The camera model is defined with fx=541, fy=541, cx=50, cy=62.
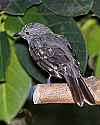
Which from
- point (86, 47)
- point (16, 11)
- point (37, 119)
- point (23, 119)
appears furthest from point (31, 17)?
point (37, 119)

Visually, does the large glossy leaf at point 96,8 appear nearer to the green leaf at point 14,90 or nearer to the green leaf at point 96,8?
the green leaf at point 96,8

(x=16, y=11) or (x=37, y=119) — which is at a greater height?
(x=16, y=11)

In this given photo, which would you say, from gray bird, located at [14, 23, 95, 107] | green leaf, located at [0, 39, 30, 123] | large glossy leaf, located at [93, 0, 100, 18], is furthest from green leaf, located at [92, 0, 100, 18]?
green leaf, located at [0, 39, 30, 123]

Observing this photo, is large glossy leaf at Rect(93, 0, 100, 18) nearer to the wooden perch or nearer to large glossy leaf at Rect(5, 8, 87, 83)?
large glossy leaf at Rect(5, 8, 87, 83)

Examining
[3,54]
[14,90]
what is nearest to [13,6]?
[3,54]

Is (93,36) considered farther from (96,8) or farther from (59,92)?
(59,92)

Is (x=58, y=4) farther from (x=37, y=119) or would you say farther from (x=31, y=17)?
(x=37, y=119)

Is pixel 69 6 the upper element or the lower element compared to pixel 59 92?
upper
